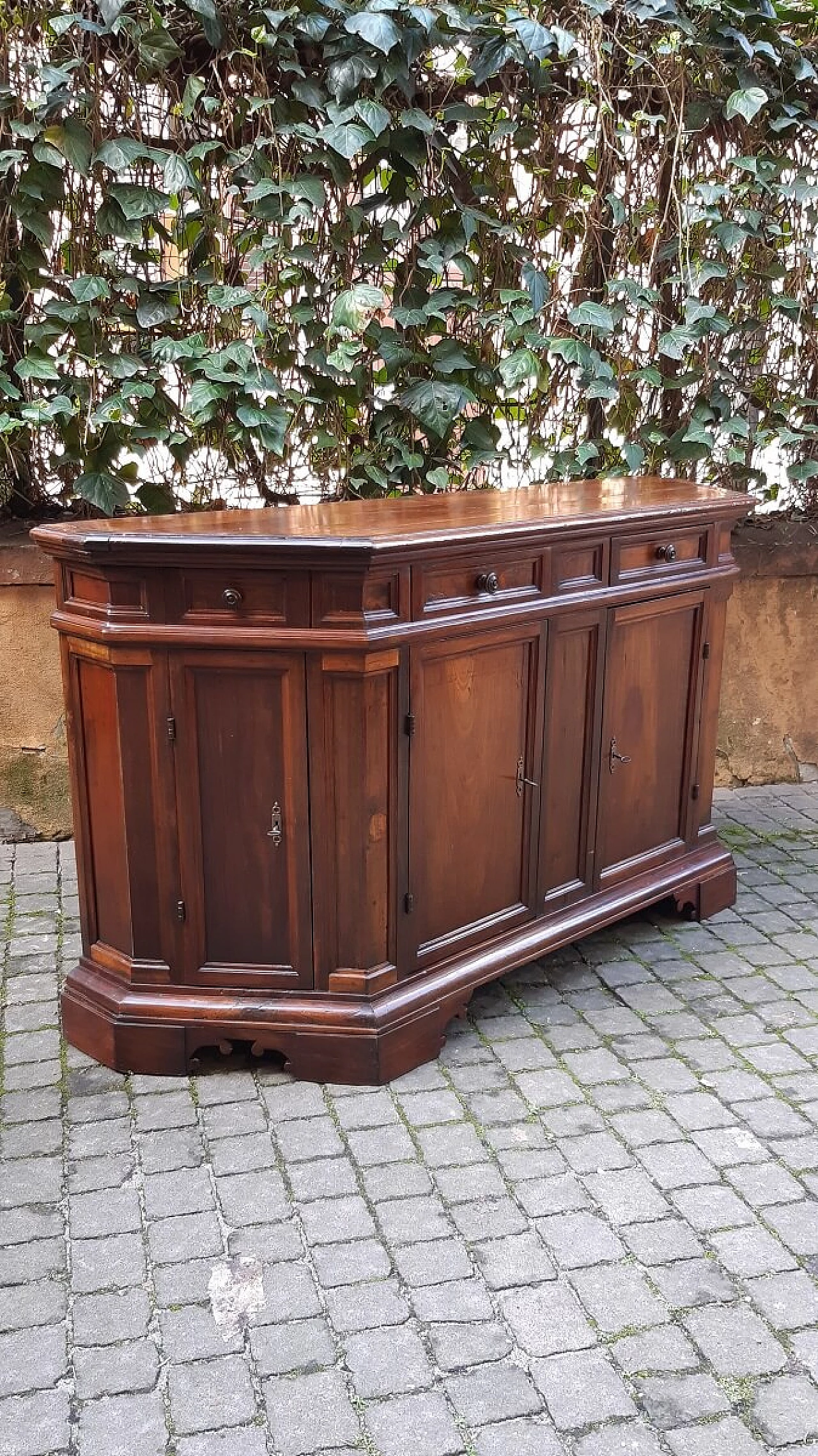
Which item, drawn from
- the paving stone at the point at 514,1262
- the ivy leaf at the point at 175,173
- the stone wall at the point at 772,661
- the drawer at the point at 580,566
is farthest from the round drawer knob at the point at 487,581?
the stone wall at the point at 772,661

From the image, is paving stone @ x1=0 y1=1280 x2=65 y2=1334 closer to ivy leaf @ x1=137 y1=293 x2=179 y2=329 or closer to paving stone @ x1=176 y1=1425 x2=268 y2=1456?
paving stone @ x1=176 y1=1425 x2=268 y2=1456

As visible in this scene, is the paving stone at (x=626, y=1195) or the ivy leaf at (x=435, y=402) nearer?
the paving stone at (x=626, y=1195)

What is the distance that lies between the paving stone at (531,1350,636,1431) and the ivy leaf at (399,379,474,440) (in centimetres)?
330

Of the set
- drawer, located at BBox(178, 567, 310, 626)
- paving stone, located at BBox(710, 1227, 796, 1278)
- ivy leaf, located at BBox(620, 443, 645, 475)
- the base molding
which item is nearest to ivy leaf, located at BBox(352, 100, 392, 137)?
ivy leaf, located at BBox(620, 443, 645, 475)

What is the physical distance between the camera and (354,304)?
167 inches

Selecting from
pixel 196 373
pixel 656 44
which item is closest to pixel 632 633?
pixel 196 373

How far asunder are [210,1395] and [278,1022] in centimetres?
103

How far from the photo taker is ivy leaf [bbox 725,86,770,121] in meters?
4.55

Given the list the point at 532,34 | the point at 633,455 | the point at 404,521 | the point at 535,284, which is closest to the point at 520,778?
the point at 404,521

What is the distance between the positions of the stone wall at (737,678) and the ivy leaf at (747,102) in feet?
5.38

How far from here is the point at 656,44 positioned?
14.9 feet

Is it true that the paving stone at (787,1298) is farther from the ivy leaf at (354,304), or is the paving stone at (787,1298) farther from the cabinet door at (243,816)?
the ivy leaf at (354,304)

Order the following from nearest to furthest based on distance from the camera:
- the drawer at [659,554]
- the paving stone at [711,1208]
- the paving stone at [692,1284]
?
the paving stone at [692,1284] → the paving stone at [711,1208] → the drawer at [659,554]

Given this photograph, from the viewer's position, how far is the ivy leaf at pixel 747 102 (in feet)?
14.9
